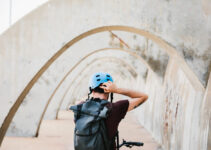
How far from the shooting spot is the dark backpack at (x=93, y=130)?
10.3ft

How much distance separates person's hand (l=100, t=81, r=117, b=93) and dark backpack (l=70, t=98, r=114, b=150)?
0.14 metres

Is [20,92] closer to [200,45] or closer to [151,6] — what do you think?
[151,6]

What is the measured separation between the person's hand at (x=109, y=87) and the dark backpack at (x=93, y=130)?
14 centimetres

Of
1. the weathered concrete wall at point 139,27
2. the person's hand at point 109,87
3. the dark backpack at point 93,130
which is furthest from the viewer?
the weathered concrete wall at point 139,27

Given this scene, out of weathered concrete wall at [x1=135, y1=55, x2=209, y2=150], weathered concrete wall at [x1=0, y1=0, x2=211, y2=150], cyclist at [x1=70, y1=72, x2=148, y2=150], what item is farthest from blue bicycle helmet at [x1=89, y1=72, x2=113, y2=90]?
weathered concrete wall at [x1=0, y1=0, x2=211, y2=150]

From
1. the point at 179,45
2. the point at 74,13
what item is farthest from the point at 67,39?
the point at 179,45

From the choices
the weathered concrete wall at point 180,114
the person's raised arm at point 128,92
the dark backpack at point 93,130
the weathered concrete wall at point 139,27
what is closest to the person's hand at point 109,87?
the person's raised arm at point 128,92

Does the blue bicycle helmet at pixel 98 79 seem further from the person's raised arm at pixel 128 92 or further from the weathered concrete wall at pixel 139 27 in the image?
the weathered concrete wall at pixel 139 27

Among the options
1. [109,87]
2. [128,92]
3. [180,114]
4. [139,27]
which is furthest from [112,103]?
[180,114]

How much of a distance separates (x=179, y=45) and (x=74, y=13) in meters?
2.61

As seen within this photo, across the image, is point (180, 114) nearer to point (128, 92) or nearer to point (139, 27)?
point (139, 27)

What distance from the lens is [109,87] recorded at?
10.7ft

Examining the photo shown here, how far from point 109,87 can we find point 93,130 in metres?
0.48

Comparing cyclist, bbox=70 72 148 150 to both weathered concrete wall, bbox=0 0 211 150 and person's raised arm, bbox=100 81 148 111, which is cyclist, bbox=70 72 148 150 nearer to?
A: person's raised arm, bbox=100 81 148 111
